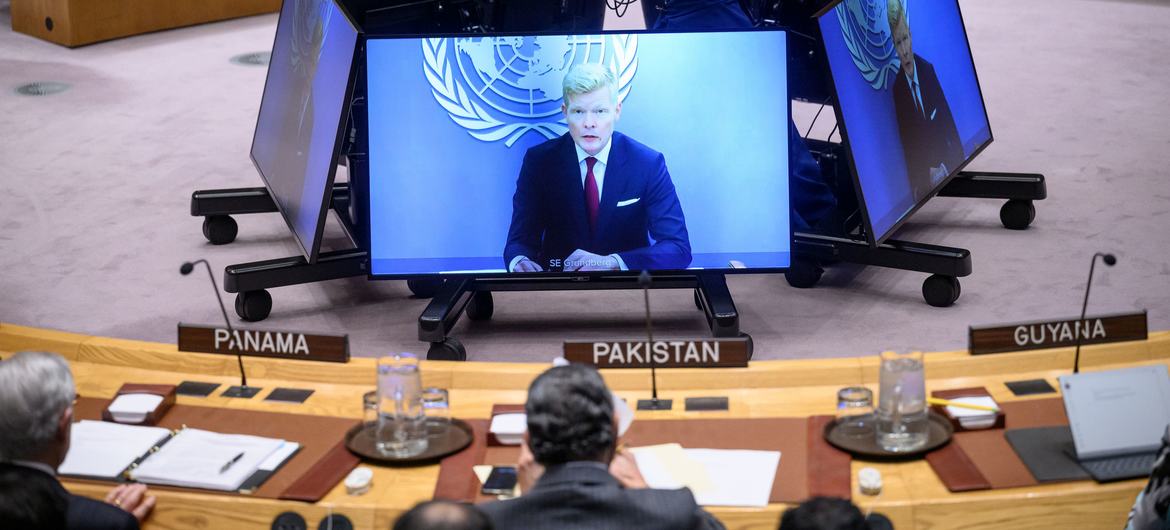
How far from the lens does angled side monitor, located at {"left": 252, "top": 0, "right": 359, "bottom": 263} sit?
173 inches

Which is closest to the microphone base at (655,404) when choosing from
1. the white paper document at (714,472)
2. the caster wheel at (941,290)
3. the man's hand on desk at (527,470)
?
the white paper document at (714,472)

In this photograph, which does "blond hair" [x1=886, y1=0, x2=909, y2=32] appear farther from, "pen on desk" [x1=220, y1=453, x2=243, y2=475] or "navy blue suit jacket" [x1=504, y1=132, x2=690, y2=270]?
"pen on desk" [x1=220, y1=453, x2=243, y2=475]

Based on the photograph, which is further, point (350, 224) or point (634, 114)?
point (350, 224)

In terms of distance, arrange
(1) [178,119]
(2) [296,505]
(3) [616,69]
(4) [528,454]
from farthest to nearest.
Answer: (1) [178,119] → (3) [616,69] → (2) [296,505] → (4) [528,454]

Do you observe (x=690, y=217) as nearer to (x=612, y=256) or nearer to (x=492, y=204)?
(x=612, y=256)

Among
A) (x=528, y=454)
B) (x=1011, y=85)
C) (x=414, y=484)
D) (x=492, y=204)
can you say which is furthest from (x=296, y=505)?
(x=1011, y=85)

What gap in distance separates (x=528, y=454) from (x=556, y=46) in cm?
209

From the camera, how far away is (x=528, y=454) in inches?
95.0

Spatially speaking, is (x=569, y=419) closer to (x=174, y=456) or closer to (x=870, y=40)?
(x=174, y=456)

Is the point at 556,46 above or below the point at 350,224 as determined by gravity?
above

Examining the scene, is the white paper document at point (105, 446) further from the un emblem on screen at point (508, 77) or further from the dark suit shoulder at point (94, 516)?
the un emblem on screen at point (508, 77)

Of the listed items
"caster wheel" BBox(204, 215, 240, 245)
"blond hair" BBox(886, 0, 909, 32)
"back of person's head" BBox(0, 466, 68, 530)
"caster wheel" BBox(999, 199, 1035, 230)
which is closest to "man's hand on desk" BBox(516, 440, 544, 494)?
"back of person's head" BBox(0, 466, 68, 530)

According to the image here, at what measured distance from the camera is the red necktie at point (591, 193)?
14.1 ft

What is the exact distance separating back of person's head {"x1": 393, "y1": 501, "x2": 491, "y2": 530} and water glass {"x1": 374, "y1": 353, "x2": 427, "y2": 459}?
2.84 feet
